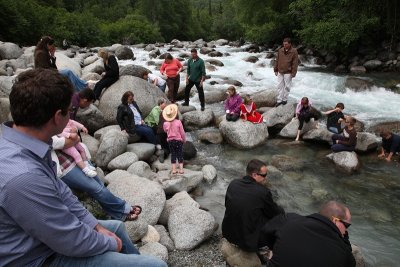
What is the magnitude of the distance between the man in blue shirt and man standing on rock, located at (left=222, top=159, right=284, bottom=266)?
8.84 feet

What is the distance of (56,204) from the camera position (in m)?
1.91

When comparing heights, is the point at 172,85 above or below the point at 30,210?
below

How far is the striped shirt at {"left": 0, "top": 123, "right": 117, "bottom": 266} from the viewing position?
5.81ft

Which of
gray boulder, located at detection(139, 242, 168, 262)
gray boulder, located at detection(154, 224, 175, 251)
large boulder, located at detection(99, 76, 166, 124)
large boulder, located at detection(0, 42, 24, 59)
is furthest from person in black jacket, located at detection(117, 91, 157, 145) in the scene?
large boulder, located at detection(0, 42, 24, 59)

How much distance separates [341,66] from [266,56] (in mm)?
5015

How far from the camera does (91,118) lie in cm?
877

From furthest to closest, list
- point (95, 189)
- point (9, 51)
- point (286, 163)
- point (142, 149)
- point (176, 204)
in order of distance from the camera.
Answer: point (9, 51) → point (286, 163) → point (142, 149) → point (176, 204) → point (95, 189)

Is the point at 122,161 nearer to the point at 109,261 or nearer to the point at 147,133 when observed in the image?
the point at 147,133

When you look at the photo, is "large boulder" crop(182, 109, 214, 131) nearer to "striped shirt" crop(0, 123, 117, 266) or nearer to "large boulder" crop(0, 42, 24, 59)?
"striped shirt" crop(0, 123, 117, 266)

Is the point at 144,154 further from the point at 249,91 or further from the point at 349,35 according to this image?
the point at 349,35

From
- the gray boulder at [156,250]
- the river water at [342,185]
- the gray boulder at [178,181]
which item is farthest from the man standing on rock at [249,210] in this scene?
the gray boulder at [178,181]

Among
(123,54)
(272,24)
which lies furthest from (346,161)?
(272,24)

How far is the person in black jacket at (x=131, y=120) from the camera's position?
8.25m

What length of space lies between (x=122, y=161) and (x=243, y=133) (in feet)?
12.6
